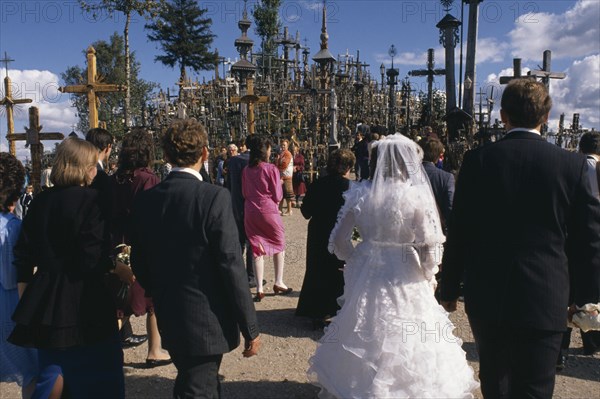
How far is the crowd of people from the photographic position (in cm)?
254

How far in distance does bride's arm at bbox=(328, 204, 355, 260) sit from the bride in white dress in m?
0.14

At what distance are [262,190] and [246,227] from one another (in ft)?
1.77

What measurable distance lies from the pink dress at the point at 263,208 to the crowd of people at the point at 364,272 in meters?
2.67

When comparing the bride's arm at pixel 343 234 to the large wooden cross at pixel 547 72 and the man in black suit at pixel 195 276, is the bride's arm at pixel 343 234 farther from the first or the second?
the large wooden cross at pixel 547 72

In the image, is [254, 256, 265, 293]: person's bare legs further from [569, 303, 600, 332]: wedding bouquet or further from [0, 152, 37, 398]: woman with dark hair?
[569, 303, 600, 332]: wedding bouquet

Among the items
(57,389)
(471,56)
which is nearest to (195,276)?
(57,389)

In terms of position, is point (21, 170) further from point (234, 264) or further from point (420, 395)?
point (420, 395)

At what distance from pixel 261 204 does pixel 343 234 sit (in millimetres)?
2556

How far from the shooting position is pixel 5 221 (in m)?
3.06

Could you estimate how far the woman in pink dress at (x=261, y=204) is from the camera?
245 inches

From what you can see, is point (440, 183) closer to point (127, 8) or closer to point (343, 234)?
point (343, 234)

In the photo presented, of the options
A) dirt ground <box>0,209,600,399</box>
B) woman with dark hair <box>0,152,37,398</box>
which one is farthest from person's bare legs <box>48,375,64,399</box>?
dirt ground <box>0,209,600,399</box>

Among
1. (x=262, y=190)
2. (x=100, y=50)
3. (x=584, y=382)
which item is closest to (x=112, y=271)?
(x=262, y=190)

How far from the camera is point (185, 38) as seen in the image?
121 ft
